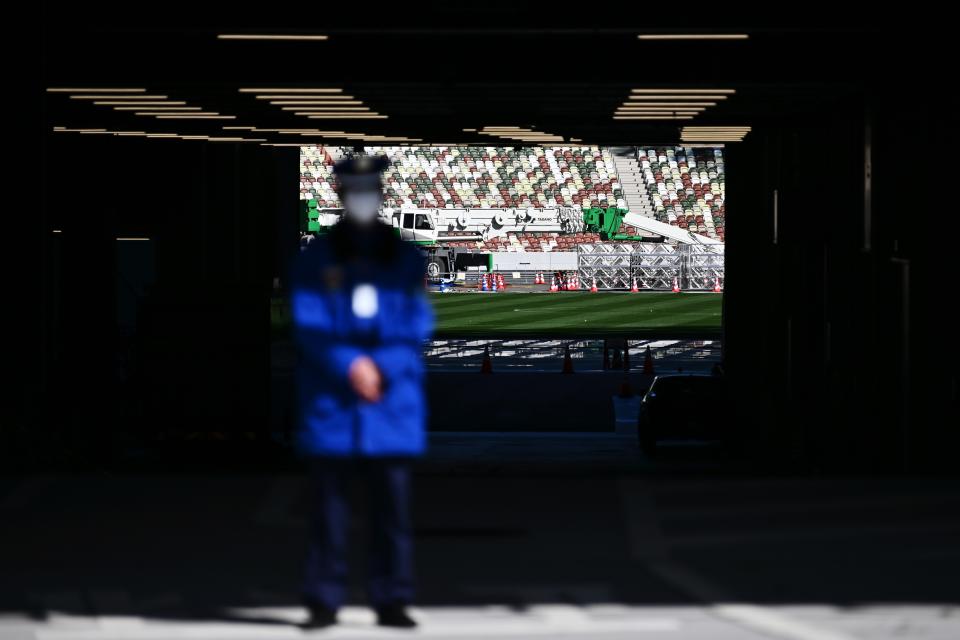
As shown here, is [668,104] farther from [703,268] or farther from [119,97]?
[703,268]

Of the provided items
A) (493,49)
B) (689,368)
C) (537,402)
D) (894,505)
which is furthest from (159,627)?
(689,368)

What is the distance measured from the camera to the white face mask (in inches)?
232

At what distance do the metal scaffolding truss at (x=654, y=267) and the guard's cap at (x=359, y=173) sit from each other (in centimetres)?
7406

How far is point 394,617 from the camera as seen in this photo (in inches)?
248

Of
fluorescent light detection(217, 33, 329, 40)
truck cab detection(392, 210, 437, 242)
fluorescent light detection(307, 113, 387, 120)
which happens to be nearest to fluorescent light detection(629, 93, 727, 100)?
fluorescent light detection(217, 33, 329, 40)

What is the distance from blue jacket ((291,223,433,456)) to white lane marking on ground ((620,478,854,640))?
1612mm

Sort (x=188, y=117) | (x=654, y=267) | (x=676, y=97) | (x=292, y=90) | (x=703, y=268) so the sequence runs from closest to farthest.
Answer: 1. (x=292, y=90)
2. (x=676, y=97)
3. (x=188, y=117)
4. (x=703, y=268)
5. (x=654, y=267)

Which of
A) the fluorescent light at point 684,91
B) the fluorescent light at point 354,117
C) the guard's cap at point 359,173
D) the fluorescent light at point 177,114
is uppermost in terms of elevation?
the fluorescent light at point 177,114

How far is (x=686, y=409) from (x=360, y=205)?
20.4 m

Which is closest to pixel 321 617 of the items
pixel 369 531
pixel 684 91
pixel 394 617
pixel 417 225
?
pixel 394 617

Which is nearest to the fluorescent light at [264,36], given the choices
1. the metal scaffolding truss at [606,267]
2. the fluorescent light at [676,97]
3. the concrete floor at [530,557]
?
the concrete floor at [530,557]

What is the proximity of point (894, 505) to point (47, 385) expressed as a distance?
6.69 metres

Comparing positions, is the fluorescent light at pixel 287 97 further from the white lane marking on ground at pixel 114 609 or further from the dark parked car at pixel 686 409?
the dark parked car at pixel 686 409

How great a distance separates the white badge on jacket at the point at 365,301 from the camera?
5.88 m
